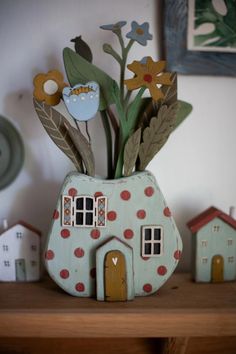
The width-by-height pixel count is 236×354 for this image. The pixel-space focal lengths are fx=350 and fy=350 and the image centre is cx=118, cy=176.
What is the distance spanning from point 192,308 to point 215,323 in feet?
0.12

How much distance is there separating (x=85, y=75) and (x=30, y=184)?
247 millimetres

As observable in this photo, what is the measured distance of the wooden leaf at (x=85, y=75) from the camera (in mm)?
583

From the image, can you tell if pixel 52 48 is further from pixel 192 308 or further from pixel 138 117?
pixel 192 308

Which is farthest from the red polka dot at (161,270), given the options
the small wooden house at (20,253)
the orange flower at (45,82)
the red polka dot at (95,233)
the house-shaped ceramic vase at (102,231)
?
the orange flower at (45,82)

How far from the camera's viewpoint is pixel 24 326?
50cm

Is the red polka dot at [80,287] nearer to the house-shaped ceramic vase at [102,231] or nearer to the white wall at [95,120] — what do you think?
the house-shaped ceramic vase at [102,231]

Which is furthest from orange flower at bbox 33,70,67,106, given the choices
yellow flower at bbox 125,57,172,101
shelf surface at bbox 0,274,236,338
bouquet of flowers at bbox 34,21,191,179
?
shelf surface at bbox 0,274,236,338

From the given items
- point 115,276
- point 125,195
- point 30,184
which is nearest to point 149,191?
point 125,195

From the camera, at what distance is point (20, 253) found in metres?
0.63

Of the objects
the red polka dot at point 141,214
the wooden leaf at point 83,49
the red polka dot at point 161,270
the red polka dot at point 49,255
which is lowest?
the red polka dot at point 161,270

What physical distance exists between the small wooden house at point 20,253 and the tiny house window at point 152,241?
197 millimetres

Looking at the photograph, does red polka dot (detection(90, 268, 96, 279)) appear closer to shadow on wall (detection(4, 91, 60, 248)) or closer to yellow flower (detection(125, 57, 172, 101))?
shadow on wall (detection(4, 91, 60, 248))

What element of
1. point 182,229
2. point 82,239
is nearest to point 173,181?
point 182,229

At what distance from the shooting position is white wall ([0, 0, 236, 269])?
675 millimetres
